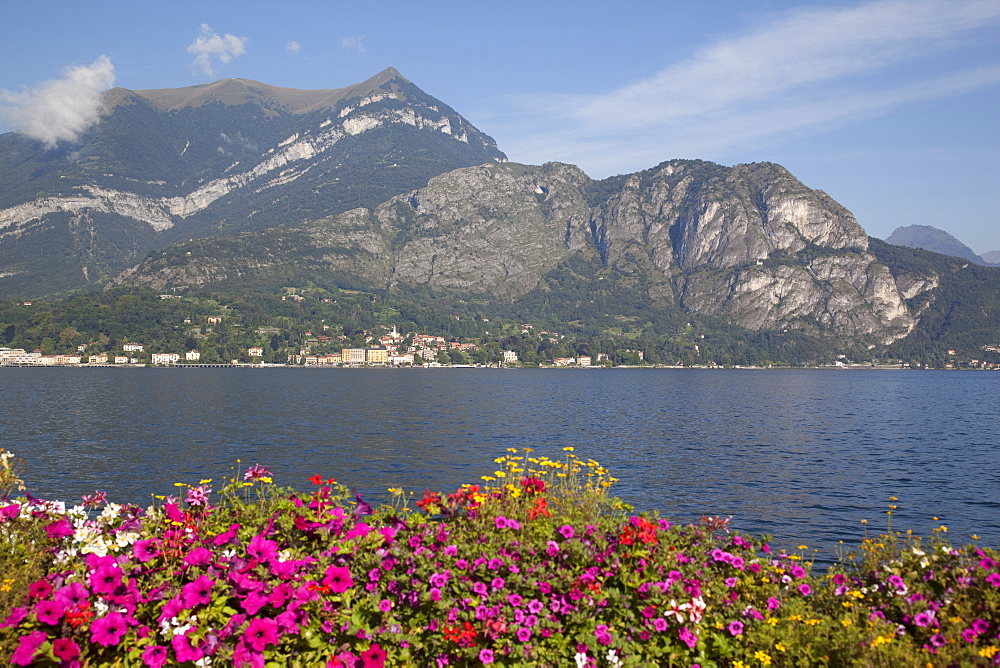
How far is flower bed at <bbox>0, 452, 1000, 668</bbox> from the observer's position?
21.9 feet

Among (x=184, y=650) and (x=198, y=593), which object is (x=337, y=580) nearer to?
(x=198, y=593)

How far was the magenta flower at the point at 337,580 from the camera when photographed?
7297 millimetres

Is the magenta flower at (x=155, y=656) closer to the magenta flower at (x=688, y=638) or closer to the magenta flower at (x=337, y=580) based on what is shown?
the magenta flower at (x=337, y=580)

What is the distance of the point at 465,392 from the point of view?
10456cm

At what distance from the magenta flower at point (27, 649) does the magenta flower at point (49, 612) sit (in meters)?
0.15

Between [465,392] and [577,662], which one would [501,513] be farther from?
[465,392]

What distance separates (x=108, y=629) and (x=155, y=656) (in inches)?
22.6

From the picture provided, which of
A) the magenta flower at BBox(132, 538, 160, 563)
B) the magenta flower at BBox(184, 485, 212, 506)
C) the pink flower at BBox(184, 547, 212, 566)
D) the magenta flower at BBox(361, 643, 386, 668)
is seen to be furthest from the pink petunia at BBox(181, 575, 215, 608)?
the magenta flower at BBox(184, 485, 212, 506)

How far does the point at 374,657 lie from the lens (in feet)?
21.0

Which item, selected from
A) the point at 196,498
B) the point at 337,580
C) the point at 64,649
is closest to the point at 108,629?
the point at 64,649

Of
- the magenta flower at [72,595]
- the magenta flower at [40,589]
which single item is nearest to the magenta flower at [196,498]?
the magenta flower at [40,589]

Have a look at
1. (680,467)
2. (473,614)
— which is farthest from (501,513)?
(680,467)

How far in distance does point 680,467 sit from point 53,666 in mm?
35087

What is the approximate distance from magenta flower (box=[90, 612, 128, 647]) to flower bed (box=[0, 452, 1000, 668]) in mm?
18
